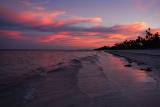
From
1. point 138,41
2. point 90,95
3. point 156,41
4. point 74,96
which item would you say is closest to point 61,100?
point 74,96

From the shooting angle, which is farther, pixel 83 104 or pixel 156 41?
pixel 156 41

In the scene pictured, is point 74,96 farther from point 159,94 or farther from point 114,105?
point 159,94

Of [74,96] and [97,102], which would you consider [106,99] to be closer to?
[97,102]

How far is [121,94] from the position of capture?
836 cm

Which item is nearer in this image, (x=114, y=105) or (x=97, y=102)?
(x=114, y=105)

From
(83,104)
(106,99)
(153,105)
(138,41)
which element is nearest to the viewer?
(153,105)

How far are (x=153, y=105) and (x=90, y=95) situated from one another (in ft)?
8.68

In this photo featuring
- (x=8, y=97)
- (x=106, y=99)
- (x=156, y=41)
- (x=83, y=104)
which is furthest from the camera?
(x=156, y=41)

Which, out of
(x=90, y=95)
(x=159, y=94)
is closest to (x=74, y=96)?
(x=90, y=95)

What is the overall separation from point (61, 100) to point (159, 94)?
3.78 m

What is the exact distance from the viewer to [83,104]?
275 inches

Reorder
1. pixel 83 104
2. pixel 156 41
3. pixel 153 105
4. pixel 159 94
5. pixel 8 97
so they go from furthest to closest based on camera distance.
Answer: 1. pixel 156 41
2. pixel 8 97
3. pixel 159 94
4. pixel 83 104
5. pixel 153 105

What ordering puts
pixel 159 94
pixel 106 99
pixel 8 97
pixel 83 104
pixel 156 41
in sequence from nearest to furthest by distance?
pixel 83 104, pixel 106 99, pixel 159 94, pixel 8 97, pixel 156 41

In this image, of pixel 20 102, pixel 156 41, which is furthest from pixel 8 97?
pixel 156 41
